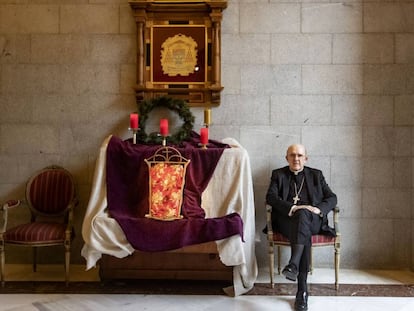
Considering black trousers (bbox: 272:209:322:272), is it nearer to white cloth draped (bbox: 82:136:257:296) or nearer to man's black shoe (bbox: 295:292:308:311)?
man's black shoe (bbox: 295:292:308:311)

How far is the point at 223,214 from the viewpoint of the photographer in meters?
3.78

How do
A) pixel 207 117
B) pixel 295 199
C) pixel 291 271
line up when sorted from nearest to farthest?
pixel 291 271 → pixel 295 199 → pixel 207 117

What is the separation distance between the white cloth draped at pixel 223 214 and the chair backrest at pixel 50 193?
551mm

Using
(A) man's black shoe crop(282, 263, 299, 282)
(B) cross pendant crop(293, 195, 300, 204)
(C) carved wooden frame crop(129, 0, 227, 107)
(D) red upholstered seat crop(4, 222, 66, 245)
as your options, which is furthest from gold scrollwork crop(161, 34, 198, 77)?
(A) man's black shoe crop(282, 263, 299, 282)

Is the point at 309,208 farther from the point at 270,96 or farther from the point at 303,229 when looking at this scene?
the point at 270,96

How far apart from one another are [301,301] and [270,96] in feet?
6.55

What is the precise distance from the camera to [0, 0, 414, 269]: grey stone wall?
4367 millimetres

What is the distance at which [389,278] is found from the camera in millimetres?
4066

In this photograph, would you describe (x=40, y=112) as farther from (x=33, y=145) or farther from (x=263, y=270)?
(x=263, y=270)

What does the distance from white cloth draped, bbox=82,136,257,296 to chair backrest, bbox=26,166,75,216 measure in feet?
1.81

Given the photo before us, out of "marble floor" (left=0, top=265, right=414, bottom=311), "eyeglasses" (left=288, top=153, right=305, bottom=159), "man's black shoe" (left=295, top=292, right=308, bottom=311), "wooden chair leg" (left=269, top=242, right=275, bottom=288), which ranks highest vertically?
"eyeglasses" (left=288, top=153, right=305, bottom=159)

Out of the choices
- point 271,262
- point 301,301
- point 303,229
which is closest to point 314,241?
point 303,229

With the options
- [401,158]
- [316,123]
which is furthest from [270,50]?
[401,158]

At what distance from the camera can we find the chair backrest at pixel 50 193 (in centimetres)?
416
